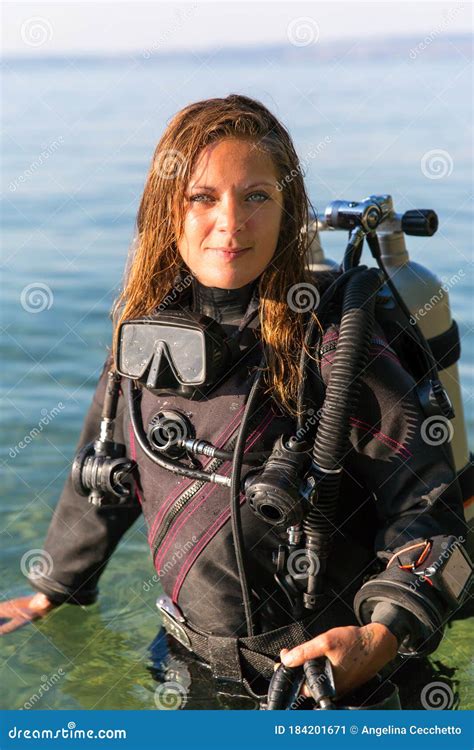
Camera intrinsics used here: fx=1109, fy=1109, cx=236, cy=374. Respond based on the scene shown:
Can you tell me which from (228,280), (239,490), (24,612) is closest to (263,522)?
(239,490)

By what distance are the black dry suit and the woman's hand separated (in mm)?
33

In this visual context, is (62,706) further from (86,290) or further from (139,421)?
(86,290)

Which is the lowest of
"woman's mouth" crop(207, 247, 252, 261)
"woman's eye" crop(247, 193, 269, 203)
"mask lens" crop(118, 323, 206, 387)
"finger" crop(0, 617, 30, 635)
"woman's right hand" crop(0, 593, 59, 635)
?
"finger" crop(0, 617, 30, 635)

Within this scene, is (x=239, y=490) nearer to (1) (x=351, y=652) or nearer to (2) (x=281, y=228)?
(1) (x=351, y=652)

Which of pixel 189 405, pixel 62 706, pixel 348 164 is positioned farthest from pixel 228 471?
pixel 348 164

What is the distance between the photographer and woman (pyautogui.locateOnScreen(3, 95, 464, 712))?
7.09ft

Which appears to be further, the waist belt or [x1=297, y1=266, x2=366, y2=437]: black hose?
the waist belt

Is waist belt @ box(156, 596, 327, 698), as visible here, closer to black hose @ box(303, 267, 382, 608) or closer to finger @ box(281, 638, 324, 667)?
black hose @ box(303, 267, 382, 608)

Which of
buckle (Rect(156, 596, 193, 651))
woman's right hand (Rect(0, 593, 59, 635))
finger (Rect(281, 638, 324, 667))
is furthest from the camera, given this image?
woman's right hand (Rect(0, 593, 59, 635))

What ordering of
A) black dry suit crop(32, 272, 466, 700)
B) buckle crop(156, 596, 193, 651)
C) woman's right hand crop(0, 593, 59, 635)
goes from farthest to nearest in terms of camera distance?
woman's right hand crop(0, 593, 59, 635) < buckle crop(156, 596, 193, 651) < black dry suit crop(32, 272, 466, 700)

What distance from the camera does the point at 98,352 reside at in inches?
227

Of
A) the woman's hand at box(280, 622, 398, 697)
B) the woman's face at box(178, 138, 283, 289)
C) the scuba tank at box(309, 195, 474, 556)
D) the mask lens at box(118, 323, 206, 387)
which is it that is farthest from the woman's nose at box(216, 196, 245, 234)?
the woman's hand at box(280, 622, 398, 697)

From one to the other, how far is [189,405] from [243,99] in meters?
0.65

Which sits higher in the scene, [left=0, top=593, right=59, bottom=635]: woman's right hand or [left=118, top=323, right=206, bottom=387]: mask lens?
[left=118, top=323, right=206, bottom=387]: mask lens
